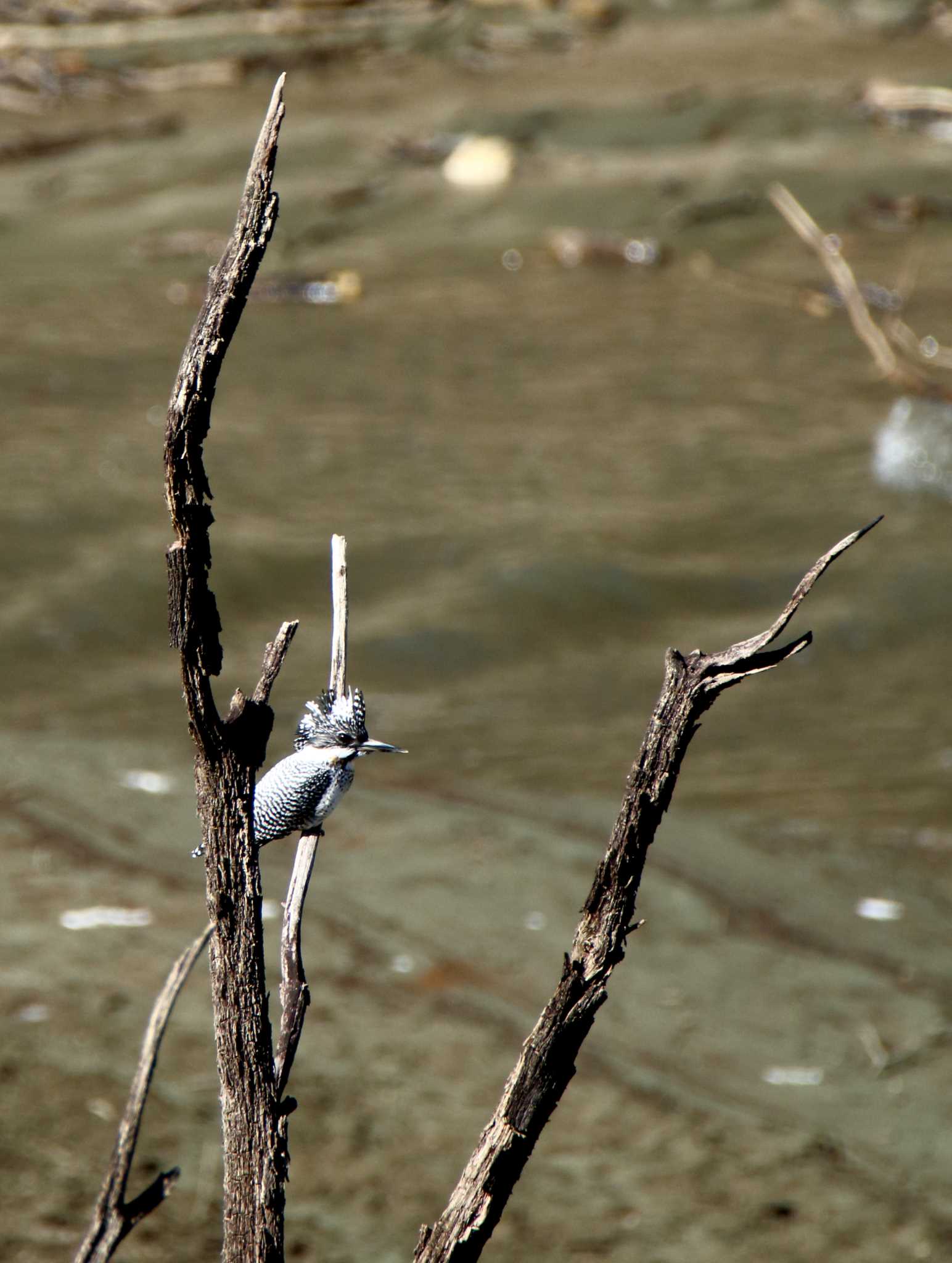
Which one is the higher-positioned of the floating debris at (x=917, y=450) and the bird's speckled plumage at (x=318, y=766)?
the bird's speckled plumage at (x=318, y=766)

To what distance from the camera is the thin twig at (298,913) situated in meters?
0.99

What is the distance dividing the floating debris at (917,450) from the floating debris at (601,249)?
67.0 inches

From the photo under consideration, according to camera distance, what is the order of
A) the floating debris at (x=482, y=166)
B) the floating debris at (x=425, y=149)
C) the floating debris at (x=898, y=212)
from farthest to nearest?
the floating debris at (x=425, y=149), the floating debris at (x=482, y=166), the floating debris at (x=898, y=212)

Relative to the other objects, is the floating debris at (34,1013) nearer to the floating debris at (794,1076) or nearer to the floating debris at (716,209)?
the floating debris at (794,1076)

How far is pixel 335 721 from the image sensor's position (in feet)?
3.23

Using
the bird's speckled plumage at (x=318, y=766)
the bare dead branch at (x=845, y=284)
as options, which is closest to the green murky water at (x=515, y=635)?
the bare dead branch at (x=845, y=284)

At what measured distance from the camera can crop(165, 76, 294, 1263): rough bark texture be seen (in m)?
0.84

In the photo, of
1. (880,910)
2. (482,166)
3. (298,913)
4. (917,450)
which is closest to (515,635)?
(880,910)

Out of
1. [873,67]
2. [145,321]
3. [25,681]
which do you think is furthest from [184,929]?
[873,67]

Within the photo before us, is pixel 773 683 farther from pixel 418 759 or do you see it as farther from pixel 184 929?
pixel 184 929

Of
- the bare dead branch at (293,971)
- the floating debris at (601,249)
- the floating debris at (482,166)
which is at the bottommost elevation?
the floating debris at (601,249)

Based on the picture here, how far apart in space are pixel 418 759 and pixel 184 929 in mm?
929

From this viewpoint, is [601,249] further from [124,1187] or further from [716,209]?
[124,1187]

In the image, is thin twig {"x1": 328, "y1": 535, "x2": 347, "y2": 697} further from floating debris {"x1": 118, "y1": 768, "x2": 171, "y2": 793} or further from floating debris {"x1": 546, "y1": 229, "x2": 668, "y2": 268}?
floating debris {"x1": 546, "y1": 229, "x2": 668, "y2": 268}
